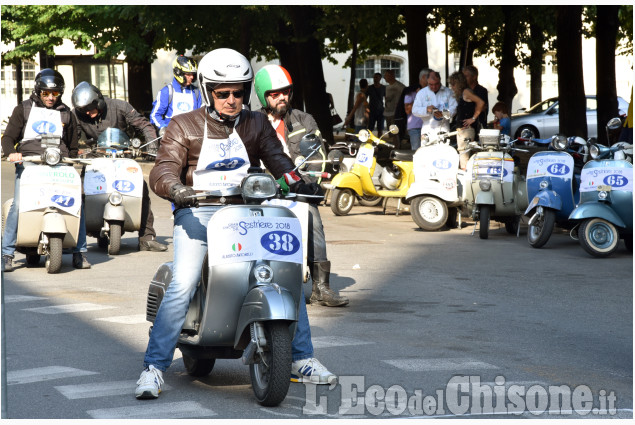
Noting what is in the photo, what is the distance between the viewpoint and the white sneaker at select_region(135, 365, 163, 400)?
524 centimetres

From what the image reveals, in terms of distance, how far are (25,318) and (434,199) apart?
7227mm

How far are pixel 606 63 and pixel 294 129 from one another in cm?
1273

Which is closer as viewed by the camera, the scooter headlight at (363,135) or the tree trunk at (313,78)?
the scooter headlight at (363,135)

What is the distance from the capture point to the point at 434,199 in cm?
1409

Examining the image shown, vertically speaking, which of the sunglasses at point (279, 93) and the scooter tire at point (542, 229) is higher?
the sunglasses at point (279, 93)

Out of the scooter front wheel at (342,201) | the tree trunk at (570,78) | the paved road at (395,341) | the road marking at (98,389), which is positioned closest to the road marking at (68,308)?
the paved road at (395,341)

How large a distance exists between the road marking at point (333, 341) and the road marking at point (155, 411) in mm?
1665

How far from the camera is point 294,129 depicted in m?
8.66

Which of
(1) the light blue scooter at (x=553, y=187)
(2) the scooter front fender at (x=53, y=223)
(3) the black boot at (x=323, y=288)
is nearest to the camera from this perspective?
(3) the black boot at (x=323, y=288)

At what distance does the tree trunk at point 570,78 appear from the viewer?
17.9 metres

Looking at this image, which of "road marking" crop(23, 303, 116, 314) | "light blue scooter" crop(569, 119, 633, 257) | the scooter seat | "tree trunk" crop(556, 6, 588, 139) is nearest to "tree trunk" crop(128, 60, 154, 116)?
the scooter seat

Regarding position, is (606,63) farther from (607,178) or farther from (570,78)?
(607,178)

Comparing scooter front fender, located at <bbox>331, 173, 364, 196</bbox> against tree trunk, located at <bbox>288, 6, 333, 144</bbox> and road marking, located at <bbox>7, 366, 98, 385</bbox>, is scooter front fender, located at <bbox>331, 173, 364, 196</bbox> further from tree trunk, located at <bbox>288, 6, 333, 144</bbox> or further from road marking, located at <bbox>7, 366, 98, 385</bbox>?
road marking, located at <bbox>7, 366, 98, 385</bbox>

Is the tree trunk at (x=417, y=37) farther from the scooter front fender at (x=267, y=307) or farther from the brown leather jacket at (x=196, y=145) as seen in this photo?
the scooter front fender at (x=267, y=307)
